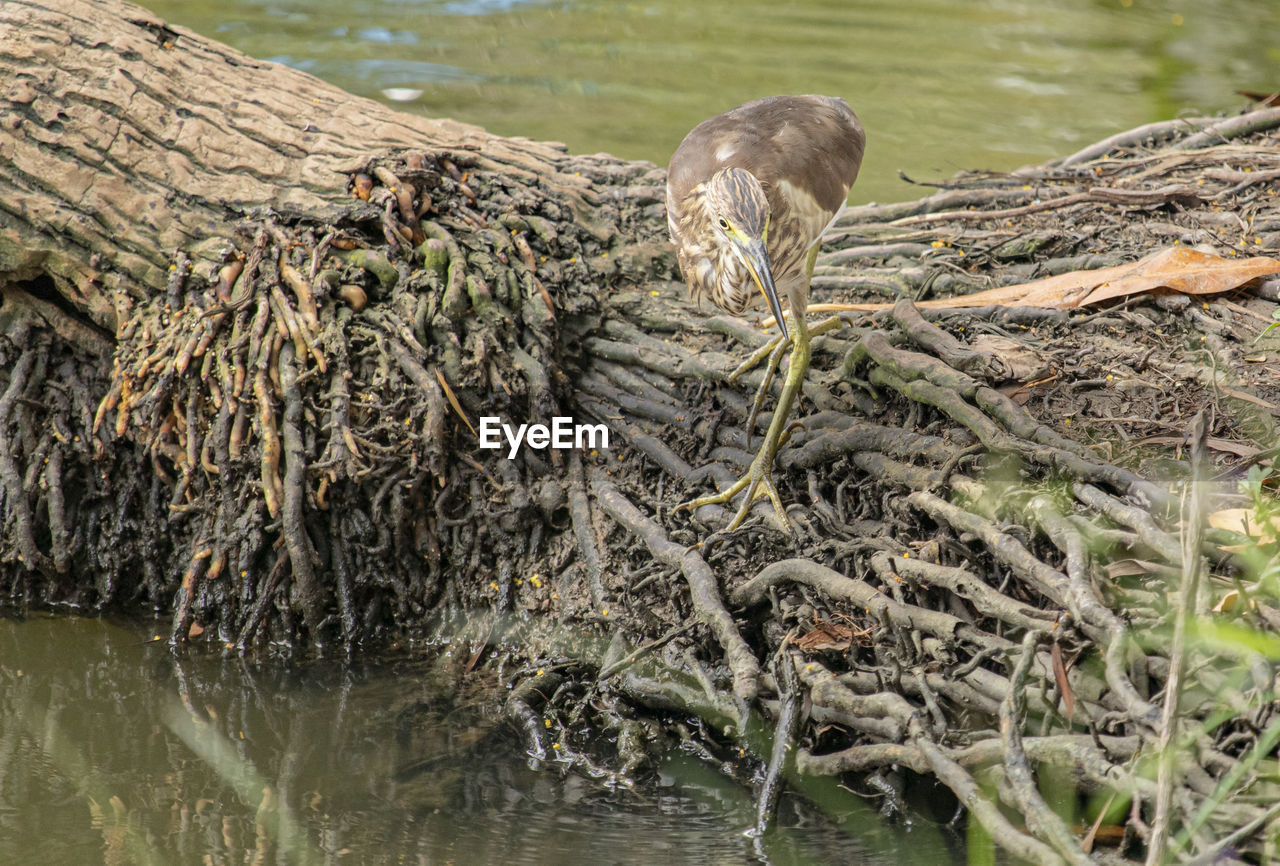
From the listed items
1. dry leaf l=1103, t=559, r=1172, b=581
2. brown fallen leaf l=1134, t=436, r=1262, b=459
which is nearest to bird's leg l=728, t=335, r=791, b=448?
brown fallen leaf l=1134, t=436, r=1262, b=459

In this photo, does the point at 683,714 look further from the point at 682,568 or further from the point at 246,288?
the point at 246,288

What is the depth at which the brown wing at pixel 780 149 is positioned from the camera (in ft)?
11.6

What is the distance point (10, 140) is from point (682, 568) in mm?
2839

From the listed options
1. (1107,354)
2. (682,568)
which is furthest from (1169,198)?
(682,568)

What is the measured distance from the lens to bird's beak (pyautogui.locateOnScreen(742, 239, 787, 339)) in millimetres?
3096

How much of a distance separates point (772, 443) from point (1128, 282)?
1.41m

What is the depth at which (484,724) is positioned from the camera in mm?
3422

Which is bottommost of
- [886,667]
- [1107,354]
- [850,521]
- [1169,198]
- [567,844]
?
[567,844]

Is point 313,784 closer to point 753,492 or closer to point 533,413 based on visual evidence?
point 533,413

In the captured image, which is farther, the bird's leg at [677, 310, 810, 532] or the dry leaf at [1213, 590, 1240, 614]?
the bird's leg at [677, 310, 810, 532]

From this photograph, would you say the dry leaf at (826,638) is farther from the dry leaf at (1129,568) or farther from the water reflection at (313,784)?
the dry leaf at (1129,568)

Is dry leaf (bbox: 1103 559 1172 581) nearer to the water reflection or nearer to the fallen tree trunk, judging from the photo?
the fallen tree trunk

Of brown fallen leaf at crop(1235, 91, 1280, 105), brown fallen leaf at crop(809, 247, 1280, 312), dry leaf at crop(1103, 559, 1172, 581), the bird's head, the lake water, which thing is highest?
the lake water

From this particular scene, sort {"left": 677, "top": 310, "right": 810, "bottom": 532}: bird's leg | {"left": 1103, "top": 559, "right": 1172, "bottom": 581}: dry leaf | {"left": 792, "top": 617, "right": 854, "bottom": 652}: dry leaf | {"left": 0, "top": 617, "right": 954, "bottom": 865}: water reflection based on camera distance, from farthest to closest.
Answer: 1. {"left": 677, "top": 310, "right": 810, "bottom": 532}: bird's leg
2. {"left": 792, "top": 617, "right": 854, "bottom": 652}: dry leaf
3. {"left": 0, "top": 617, "right": 954, "bottom": 865}: water reflection
4. {"left": 1103, "top": 559, "right": 1172, "bottom": 581}: dry leaf
